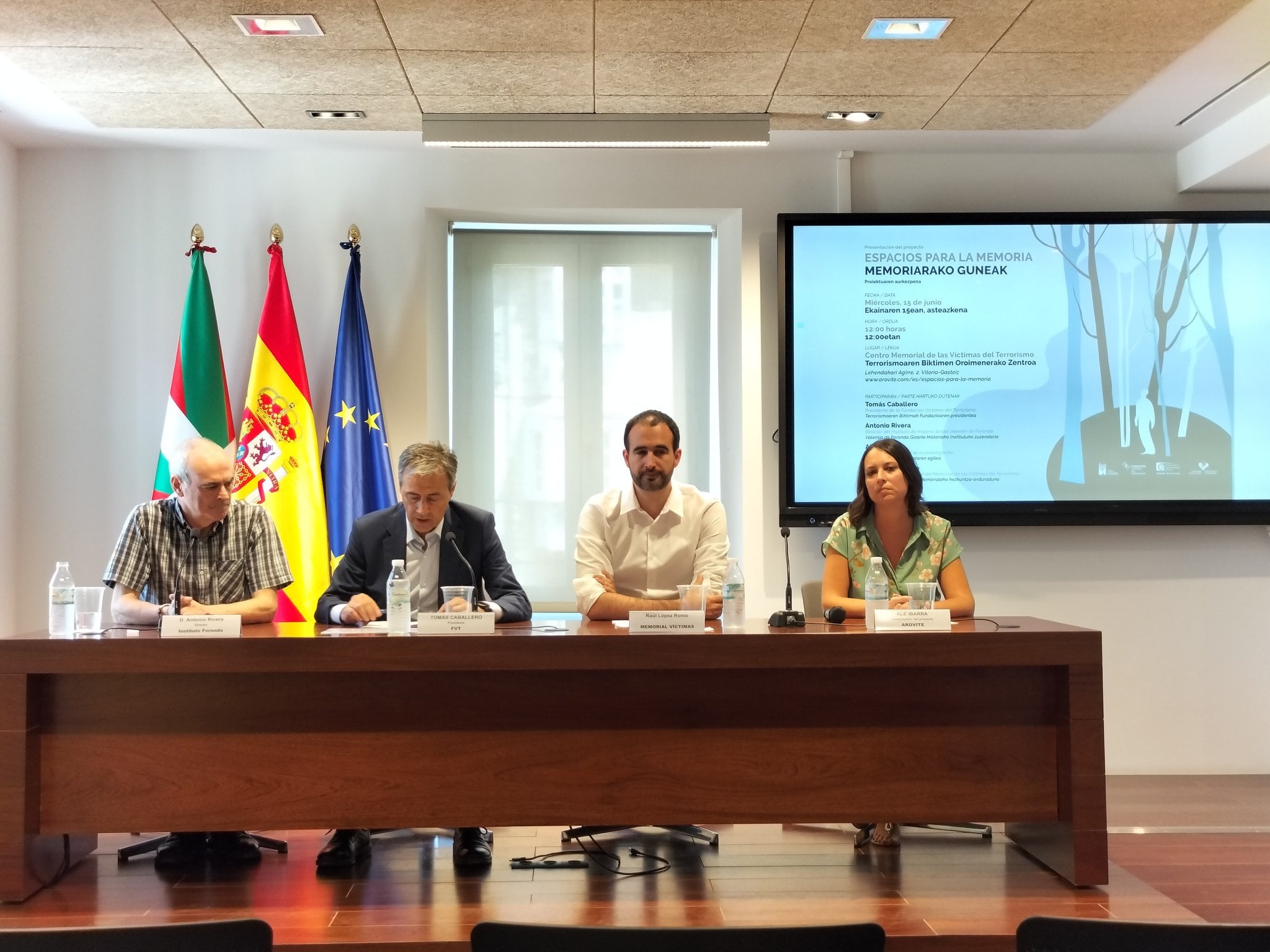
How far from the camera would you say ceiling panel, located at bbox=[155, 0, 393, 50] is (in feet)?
11.1

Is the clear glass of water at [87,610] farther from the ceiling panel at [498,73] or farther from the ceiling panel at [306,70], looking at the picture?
the ceiling panel at [498,73]

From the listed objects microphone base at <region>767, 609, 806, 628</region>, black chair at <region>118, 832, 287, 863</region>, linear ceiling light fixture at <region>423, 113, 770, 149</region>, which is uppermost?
linear ceiling light fixture at <region>423, 113, 770, 149</region>

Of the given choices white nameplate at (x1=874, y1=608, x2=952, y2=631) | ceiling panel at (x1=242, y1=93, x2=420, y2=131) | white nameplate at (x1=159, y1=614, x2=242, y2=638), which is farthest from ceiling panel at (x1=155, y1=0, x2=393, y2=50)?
white nameplate at (x1=874, y1=608, x2=952, y2=631)

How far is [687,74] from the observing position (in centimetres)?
399

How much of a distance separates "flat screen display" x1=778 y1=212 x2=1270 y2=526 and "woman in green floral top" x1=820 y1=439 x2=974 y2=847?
5.22ft

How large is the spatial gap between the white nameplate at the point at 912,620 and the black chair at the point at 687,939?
1390 millimetres

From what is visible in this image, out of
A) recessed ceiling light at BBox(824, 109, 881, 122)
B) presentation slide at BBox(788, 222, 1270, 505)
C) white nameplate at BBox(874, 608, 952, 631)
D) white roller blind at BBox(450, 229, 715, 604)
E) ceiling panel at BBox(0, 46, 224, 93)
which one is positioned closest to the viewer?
white nameplate at BBox(874, 608, 952, 631)

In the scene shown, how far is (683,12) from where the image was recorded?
345 cm

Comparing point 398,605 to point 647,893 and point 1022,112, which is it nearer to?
point 647,893

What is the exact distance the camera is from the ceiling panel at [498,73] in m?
3.82

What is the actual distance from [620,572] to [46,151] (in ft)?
11.2

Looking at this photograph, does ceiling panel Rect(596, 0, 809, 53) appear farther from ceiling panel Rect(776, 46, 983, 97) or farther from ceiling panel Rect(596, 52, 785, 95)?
ceiling panel Rect(776, 46, 983, 97)

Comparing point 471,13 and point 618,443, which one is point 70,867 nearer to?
point 471,13

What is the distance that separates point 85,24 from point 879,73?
2.66m
